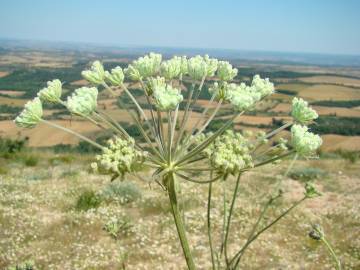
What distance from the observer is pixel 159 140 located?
128 inches

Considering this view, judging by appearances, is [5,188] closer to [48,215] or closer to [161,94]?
[48,215]

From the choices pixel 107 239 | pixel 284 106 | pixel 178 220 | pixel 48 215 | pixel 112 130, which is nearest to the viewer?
pixel 178 220

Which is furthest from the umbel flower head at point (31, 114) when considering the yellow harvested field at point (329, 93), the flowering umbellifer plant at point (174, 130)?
the yellow harvested field at point (329, 93)

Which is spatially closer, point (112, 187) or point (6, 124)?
point (112, 187)

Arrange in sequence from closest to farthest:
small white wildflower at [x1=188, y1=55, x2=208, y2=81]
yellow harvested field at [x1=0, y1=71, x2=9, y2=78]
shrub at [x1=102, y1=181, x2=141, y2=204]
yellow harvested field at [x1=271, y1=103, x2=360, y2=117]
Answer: small white wildflower at [x1=188, y1=55, x2=208, y2=81] → shrub at [x1=102, y1=181, x2=141, y2=204] → yellow harvested field at [x1=271, y1=103, x2=360, y2=117] → yellow harvested field at [x1=0, y1=71, x2=9, y2=78]

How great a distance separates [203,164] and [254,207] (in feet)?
38.0

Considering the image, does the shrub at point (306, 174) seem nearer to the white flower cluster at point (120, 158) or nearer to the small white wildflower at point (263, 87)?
the small white wildflower at point (263, 87)

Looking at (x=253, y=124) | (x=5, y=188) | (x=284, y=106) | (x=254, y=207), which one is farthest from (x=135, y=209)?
(x=284, y=106)

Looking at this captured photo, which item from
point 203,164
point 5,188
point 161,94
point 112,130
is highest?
point 161,94

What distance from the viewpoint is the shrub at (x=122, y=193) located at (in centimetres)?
1502

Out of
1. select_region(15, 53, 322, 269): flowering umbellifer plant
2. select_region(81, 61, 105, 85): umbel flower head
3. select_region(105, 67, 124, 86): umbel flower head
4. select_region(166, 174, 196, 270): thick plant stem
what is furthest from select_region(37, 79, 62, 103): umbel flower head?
select_region(166, 174, 196, 270): thick plant stem

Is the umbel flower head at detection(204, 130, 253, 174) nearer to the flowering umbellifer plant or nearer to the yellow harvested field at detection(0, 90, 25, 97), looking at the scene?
the flowering umbellifer plant

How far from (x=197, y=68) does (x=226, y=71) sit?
0.24 m

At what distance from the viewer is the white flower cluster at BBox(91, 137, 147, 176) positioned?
2756 mm
